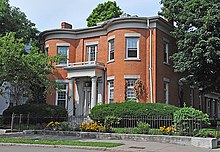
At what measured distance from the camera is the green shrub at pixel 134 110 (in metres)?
19.9

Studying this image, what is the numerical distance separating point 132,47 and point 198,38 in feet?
18.0

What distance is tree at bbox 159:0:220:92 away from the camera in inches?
845

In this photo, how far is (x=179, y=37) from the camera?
80.1 ft

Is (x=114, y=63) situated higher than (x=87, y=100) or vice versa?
(x=114, y=63)

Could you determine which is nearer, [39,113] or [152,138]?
[152,138]

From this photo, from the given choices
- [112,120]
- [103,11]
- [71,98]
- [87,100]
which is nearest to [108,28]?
[87,100]

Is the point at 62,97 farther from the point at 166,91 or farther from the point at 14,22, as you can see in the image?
the point at 166,91

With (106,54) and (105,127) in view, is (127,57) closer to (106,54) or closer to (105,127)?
(106,54)

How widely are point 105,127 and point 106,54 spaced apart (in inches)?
397

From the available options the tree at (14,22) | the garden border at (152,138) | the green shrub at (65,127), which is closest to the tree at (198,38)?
the garden border at (152,138)

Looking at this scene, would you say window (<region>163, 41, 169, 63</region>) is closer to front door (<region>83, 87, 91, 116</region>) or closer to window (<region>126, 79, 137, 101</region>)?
window (<region>126, 79, 137, 101</region>)

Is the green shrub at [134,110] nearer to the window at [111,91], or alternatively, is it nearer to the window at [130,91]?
the window at [130,91]

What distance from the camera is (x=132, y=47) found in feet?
83.2

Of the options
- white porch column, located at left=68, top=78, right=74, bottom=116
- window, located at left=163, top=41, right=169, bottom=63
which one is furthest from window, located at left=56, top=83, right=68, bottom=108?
window, located at left=163, top=41, right=169, bottom=63
